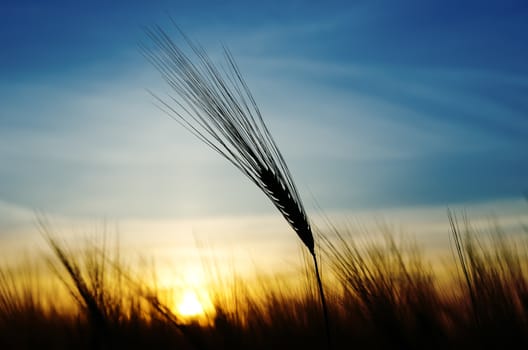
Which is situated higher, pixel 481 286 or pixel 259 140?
pixel 259 140

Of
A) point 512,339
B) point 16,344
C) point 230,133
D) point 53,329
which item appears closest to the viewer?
point 230,133

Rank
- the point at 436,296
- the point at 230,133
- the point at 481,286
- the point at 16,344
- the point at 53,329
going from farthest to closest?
the point at 53,329 < the point at 16,344 < the point at 436,296 < the point at 481,286 < the point at 230,133

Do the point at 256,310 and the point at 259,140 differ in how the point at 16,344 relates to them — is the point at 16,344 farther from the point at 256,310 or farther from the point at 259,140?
the point at 259,140

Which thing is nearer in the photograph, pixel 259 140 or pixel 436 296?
pixel 259 140

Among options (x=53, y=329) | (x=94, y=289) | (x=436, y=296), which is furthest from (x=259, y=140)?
(x=53, y=329)

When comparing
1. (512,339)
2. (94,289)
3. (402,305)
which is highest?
(94,289)

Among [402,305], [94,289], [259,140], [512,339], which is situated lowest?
[512,339]

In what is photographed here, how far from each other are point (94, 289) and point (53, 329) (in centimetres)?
98

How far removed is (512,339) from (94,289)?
1344 millimetres

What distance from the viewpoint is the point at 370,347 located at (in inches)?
89.9

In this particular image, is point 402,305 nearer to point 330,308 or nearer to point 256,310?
point 330,308

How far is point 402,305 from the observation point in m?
2.01

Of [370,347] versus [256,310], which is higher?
[256,310]

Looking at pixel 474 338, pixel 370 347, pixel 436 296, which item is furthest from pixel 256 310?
pixel 474 338
